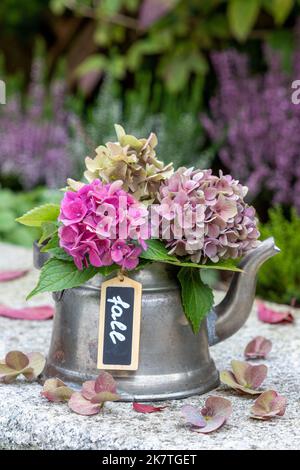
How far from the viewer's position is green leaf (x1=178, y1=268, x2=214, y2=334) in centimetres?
149

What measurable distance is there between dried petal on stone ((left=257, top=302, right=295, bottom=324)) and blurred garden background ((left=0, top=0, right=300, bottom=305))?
75 cm

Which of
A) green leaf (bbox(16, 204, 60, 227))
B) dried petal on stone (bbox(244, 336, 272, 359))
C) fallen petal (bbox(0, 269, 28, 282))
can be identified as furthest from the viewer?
fallen petal (bbox(0, 269, 28, 282))

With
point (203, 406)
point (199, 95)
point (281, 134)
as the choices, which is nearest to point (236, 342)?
point (203, 406)

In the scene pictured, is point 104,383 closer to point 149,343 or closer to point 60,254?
point 149,343

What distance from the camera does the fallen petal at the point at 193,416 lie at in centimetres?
137

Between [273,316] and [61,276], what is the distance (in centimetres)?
82

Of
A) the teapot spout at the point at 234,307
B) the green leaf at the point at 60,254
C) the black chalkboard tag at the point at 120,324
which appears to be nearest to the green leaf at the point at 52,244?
the green leaf at the point at 60,254

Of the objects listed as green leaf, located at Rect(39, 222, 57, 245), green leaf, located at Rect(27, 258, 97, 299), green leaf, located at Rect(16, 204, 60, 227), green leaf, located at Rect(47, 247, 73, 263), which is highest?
green leaf, located at Rect(16, 204, 60, 227)

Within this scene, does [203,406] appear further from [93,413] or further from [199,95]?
[199,95]

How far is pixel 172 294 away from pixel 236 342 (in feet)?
1.65

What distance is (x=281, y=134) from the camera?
348cm

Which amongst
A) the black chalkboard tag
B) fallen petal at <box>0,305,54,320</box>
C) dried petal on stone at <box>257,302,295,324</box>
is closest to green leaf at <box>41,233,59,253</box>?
the black chalkboard tag

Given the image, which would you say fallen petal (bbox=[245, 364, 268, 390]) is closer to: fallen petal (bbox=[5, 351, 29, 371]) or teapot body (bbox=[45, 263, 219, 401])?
teapot body (bbox=[45, 263, 219, 401])

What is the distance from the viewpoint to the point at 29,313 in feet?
7.04
